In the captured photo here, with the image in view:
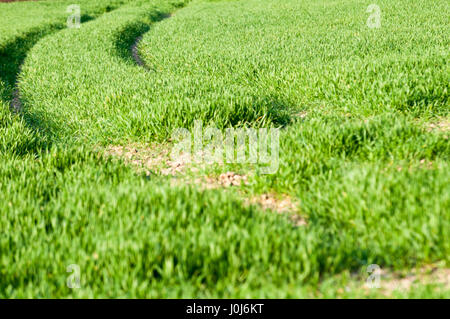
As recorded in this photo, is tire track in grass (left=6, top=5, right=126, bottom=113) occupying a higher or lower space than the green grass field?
higher

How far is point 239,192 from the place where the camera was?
3.63m

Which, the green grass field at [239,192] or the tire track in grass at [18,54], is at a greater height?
the tire track in grass at [18,54]

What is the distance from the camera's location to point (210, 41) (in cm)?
1219

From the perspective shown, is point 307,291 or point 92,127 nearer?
point 307,291

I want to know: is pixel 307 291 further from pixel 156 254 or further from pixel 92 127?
pixel 92 127

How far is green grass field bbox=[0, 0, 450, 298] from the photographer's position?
231 centimetres

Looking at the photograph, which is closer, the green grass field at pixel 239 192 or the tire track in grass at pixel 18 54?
the green grass field at pixel 239 192

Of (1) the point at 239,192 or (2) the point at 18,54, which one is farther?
(2) the point at 18,54

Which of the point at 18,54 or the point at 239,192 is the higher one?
the point at 18,54

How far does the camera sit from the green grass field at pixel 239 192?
2.31 m

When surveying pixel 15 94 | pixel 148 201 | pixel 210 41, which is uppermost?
pixel 210 41

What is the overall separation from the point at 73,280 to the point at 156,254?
20.6 inches

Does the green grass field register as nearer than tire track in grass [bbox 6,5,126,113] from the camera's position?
Yes
